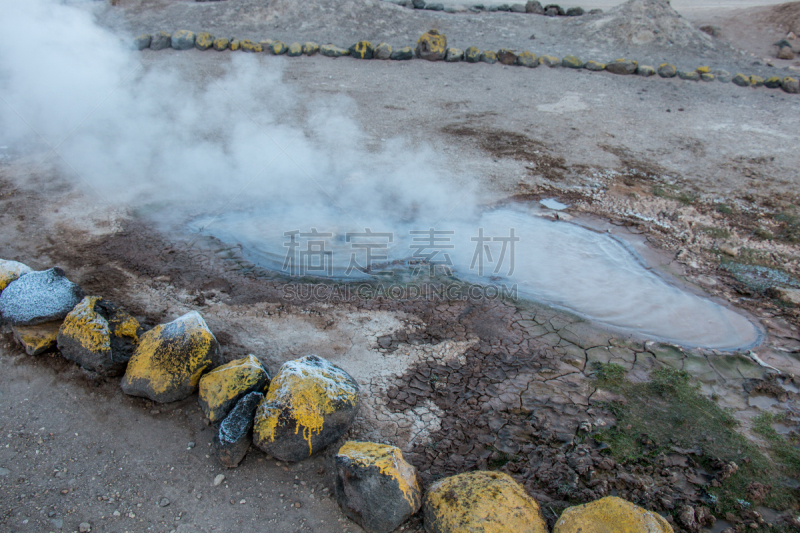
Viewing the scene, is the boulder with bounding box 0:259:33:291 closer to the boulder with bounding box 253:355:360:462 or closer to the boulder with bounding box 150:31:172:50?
the boulder with bounding box 253:355:360:462

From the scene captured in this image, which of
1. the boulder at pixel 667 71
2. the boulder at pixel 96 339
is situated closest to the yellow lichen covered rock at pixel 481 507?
the boulder at pixel 96 339

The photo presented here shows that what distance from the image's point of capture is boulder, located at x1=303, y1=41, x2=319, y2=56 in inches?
343

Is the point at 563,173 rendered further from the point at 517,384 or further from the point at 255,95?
the point at 255,95

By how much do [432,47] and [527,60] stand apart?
5.94ft

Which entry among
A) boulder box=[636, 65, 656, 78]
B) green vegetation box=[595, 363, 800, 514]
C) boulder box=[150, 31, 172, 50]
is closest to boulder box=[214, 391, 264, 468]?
green vegetation box=[595, 363, 800, 514]

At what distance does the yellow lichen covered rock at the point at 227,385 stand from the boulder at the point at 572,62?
851cm

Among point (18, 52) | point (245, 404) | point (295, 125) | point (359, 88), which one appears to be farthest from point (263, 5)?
point (245, 404)

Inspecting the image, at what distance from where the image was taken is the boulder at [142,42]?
27.7 feet

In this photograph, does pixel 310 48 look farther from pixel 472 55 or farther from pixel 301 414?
pixel 301 414

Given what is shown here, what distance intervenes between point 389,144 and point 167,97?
136 inches

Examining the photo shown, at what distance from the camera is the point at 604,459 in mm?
2342

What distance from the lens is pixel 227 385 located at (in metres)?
2.44

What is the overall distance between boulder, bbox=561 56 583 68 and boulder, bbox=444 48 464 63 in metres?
1.95

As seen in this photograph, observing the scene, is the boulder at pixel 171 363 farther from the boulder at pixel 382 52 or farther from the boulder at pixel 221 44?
the boulder at pixel 221 44
